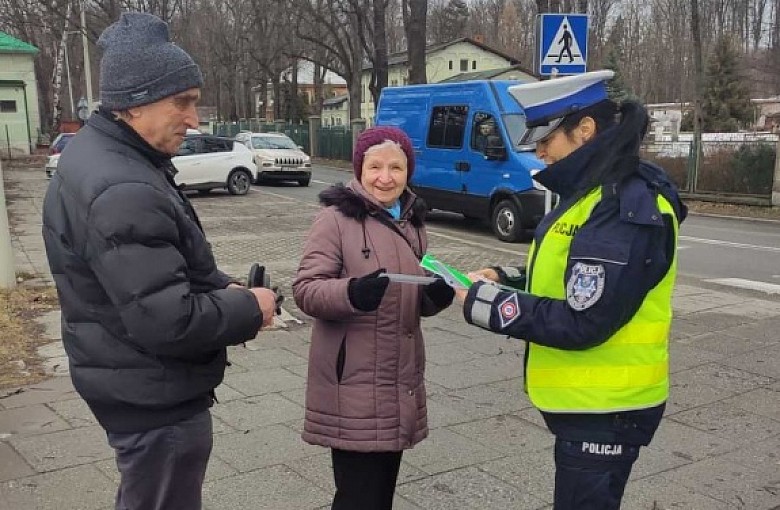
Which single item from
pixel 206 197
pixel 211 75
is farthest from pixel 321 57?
pixel 206 197

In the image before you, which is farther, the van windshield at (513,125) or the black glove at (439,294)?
the van windshield at (513,125)

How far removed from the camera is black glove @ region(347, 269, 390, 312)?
238cm

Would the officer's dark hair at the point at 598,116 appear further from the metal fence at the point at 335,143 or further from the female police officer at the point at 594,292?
the metal fence at the point at 335,143

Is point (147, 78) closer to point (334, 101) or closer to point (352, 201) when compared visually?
point (352, 201)

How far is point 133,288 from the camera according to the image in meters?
1.91

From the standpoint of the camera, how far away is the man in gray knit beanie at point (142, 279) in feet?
6.32

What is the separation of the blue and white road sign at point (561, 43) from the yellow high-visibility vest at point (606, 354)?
691cm

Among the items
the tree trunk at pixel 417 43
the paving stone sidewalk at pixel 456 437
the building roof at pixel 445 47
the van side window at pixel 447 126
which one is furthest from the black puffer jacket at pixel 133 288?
the building roof at pixel 445 47

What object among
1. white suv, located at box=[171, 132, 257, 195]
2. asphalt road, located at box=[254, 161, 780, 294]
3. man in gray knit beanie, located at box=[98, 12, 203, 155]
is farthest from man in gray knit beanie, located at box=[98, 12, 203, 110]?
white suv, located at box=[171, 132, 257, 195]

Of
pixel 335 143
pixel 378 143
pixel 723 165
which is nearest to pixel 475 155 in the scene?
pixel 723 165

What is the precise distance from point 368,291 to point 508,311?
48cm

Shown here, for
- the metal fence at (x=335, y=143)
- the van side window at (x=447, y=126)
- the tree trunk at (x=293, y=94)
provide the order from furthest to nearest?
1. the tree trunk at (x=293, y=94)
2. the metal fence at (x=335, y=143)
3. the van side window at (x=447, y=126)

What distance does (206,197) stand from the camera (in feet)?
64.2

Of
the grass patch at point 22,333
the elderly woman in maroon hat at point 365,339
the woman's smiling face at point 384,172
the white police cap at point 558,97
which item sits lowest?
the grass patch at point 22,333
